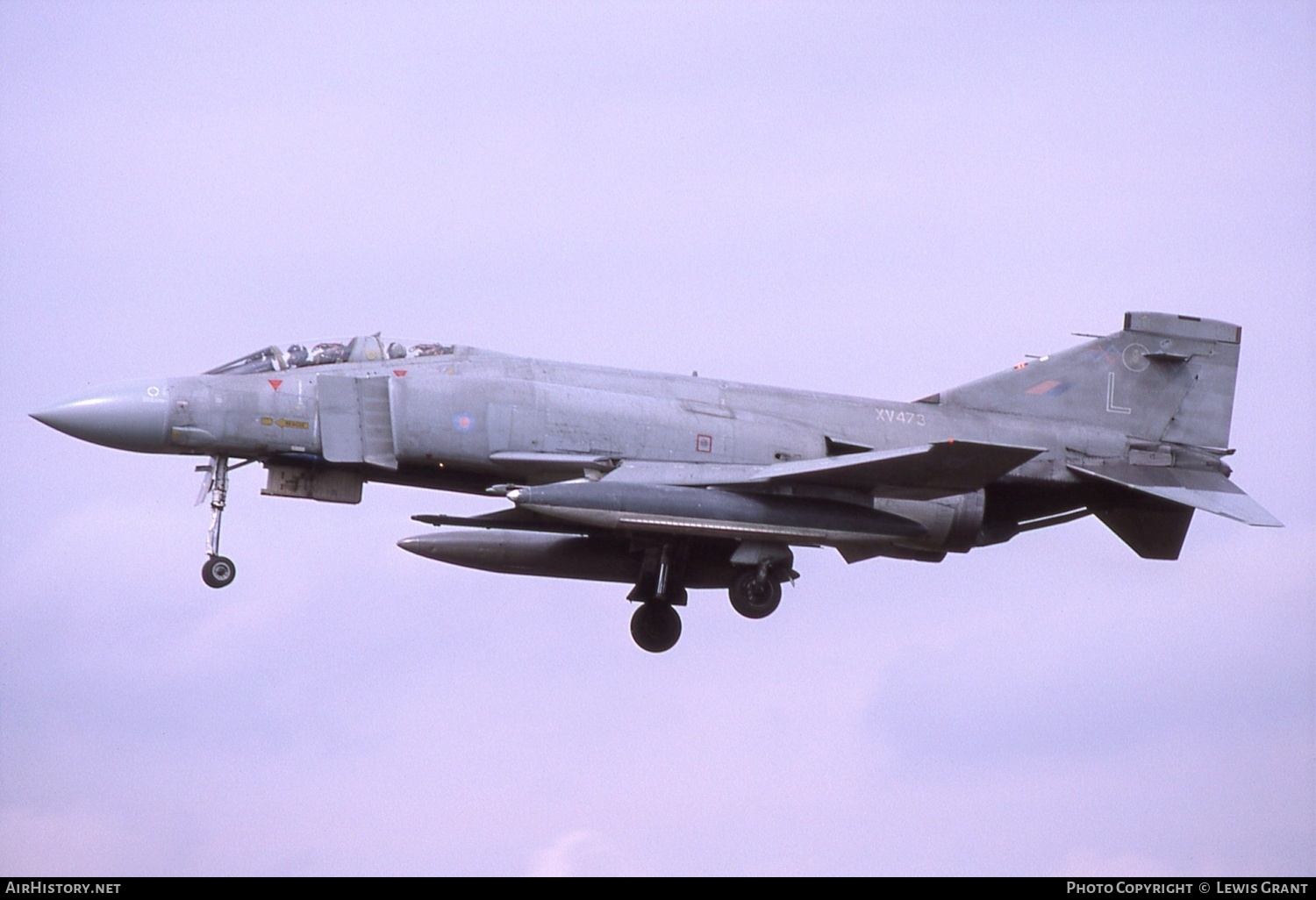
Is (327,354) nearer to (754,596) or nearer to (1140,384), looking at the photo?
(754,596)

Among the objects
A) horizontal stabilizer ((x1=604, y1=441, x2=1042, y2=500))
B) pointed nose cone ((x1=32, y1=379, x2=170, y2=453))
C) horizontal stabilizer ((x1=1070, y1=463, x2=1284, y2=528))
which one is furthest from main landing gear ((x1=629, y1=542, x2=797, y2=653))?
pointed nose cone ((x1=32, y1=379, x2=170, y2=453))

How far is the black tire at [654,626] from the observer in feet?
74.6

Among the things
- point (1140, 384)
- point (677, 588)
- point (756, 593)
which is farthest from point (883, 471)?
point (1140, 384)

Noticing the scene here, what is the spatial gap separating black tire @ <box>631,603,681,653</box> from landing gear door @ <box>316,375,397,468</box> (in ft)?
13.5

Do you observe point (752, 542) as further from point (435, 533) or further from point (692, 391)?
point (435, 533)

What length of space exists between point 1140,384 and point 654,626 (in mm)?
6409

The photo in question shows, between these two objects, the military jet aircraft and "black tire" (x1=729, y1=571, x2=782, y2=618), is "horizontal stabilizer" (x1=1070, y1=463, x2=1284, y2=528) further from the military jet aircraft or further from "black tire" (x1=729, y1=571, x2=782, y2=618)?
"black tire" (x1=729, y1=571, x2=782, y2=618)

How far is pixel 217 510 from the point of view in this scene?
20.2 metres

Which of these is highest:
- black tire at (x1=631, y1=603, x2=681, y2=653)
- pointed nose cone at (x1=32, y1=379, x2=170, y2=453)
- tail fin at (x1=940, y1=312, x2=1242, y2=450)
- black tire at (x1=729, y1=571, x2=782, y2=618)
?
tail fin at (x1=940, y1=312, x2=1242, y2=450)

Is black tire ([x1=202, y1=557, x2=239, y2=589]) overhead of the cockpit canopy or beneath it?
beneath

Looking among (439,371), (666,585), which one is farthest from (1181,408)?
(439,371)

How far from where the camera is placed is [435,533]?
22.6 m

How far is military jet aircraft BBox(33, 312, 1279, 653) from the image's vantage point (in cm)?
1975
